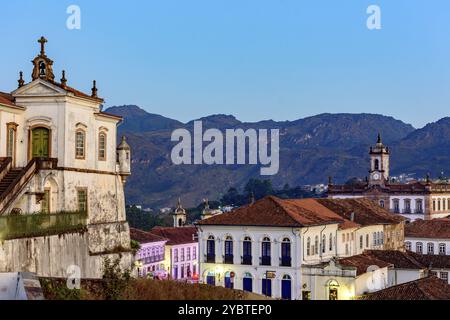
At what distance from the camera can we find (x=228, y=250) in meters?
51.8

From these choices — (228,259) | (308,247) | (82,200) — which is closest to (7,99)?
(82,200)

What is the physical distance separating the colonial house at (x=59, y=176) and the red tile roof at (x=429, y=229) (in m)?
48.7

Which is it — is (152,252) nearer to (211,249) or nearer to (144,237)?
(144,237)

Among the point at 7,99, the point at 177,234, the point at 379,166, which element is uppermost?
the point at 7,99

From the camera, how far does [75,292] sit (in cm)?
1842

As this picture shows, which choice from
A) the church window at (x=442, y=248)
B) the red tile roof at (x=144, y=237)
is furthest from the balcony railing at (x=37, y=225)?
the church window at (x=442, y=248)

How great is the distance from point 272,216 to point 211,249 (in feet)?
15.4

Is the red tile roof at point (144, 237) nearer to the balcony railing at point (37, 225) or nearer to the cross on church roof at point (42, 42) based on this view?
the cross on church roof at point (42, 42)

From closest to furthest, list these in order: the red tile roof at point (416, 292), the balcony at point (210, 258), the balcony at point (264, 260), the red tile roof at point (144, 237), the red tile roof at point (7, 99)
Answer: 1. the red tile roof at point (7, 99)
2. the red tile roof at point (416, 292)
3. the balcony at point (264, 260)
4. the balcony at point (210, 258)
5. the red tile roof at point (144, 237)

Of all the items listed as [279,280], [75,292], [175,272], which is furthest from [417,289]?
[175,272]

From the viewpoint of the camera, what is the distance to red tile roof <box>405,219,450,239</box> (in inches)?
3034

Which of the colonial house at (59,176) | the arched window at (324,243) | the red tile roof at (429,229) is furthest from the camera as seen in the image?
the red tile roof at (429,229)

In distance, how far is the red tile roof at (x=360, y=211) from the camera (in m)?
61.5
